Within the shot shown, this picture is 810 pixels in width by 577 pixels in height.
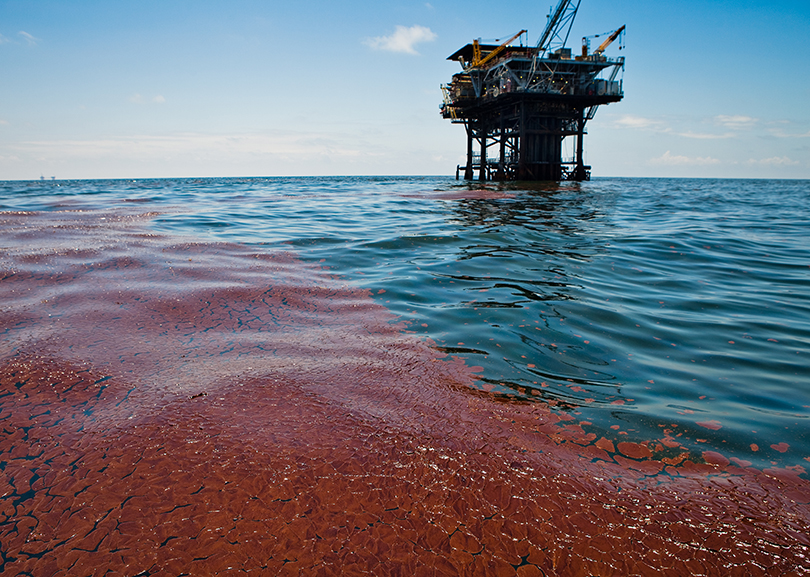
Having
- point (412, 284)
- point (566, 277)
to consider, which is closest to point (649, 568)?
point (412, 284)

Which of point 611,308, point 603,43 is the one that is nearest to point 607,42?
point 603,43

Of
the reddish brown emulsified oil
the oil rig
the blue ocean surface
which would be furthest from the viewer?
the oil rig

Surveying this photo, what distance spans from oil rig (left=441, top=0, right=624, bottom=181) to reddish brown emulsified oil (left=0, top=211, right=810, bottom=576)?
27646 mm

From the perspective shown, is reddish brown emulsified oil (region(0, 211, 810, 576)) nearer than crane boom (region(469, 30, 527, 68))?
Yes

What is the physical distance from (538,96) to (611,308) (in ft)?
85.8

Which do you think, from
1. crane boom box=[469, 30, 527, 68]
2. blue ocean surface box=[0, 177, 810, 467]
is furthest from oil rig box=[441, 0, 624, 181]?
blue ocean surface box=[0, 177, 810, 467]

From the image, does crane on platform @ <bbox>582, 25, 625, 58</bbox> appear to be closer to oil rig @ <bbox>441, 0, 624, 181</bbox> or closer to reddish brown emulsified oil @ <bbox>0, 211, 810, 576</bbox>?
oil rig @ <bbox>441, 0, 624, 181</bbox>

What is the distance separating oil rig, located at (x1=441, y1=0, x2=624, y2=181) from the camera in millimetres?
27891

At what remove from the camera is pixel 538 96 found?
26.6 m

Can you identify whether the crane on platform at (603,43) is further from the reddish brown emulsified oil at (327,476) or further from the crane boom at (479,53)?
the reddish brown emulsified oil at (327,476)

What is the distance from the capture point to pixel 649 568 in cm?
158

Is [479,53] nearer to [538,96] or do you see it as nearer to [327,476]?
[538,96]

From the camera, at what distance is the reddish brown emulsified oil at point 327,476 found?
5.31 feet

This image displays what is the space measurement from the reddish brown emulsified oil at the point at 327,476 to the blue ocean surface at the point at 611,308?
13.1 inches
